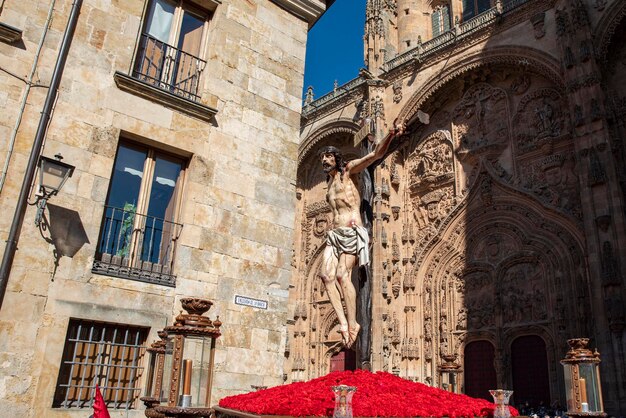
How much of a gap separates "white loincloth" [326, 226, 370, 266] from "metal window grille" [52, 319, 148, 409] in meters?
3.12

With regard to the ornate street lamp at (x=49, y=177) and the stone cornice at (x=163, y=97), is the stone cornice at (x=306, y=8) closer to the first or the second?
the stone cornice at (x=163, y=97)

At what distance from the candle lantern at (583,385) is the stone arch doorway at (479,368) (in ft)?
33.4

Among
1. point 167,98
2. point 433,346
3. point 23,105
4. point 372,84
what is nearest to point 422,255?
point 433,346

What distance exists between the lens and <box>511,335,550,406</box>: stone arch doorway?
608 inches

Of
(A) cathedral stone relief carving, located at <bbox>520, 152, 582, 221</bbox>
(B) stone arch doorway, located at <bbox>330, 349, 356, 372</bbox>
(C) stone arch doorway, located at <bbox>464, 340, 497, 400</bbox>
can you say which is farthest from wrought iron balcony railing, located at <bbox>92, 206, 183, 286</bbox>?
(B) stone arch doorway, located at <bbox>330, 349, 356, 372</bbox>

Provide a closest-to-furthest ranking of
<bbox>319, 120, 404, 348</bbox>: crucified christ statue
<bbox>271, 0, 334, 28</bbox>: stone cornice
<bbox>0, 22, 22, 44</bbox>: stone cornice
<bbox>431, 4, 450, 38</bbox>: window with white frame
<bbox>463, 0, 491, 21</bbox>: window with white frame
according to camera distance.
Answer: <bbox>319, 120, 404, 348</bbox>: crucified christ statue
<bbox>0, 22, 22, 44</bbox>: stone cornice
<bbox>271, 0, 334, 28</bbox>: stone cornice
<bbox>463, 0, 491, 21</bbox>: window with white frame
<bbox>431, 4, 450, 38</bbox>: window with white frame

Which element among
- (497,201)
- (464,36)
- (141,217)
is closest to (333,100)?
(464,36)

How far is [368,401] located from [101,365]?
3.87 metres

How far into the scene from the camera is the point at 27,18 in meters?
6.64

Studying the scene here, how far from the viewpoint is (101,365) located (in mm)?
6254

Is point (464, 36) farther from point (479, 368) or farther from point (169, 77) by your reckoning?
point (169, 77)

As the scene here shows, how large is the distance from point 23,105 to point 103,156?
1.13m

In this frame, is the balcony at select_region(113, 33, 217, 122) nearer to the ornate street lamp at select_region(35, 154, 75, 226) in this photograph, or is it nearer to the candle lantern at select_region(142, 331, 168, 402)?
the ornate street lamp at select_region(35, 154, 75, 226)

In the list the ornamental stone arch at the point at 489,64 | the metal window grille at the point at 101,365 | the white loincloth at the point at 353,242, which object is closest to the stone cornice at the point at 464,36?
the ornamental stone arch at the point at 489,64
